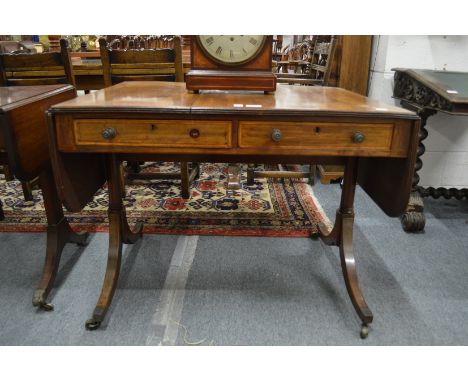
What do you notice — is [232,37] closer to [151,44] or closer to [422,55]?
[422,55]

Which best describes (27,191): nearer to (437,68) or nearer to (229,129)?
(229,129)

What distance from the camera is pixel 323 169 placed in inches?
110

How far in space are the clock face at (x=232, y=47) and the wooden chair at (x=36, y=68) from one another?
1.22 metres

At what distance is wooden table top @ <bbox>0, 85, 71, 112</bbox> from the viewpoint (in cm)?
Result: 129

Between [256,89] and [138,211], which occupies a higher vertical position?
[256,89]

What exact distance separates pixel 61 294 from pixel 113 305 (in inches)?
9.9

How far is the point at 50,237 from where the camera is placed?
5.47 ft

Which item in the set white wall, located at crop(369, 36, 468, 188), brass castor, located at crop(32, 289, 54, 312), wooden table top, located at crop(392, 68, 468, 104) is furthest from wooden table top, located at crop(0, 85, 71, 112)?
white wall, located at crop(369, 36, 468, 188)

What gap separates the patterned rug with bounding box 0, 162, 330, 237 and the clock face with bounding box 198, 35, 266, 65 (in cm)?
102

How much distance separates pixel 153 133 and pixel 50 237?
867mm

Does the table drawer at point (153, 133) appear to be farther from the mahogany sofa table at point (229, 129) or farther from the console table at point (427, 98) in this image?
the console table at point (427, 98)

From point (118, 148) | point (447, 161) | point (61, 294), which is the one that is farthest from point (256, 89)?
point (447, 161)

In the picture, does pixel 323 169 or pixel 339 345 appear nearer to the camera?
pixel 339 345

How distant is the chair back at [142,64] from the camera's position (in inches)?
88.3
